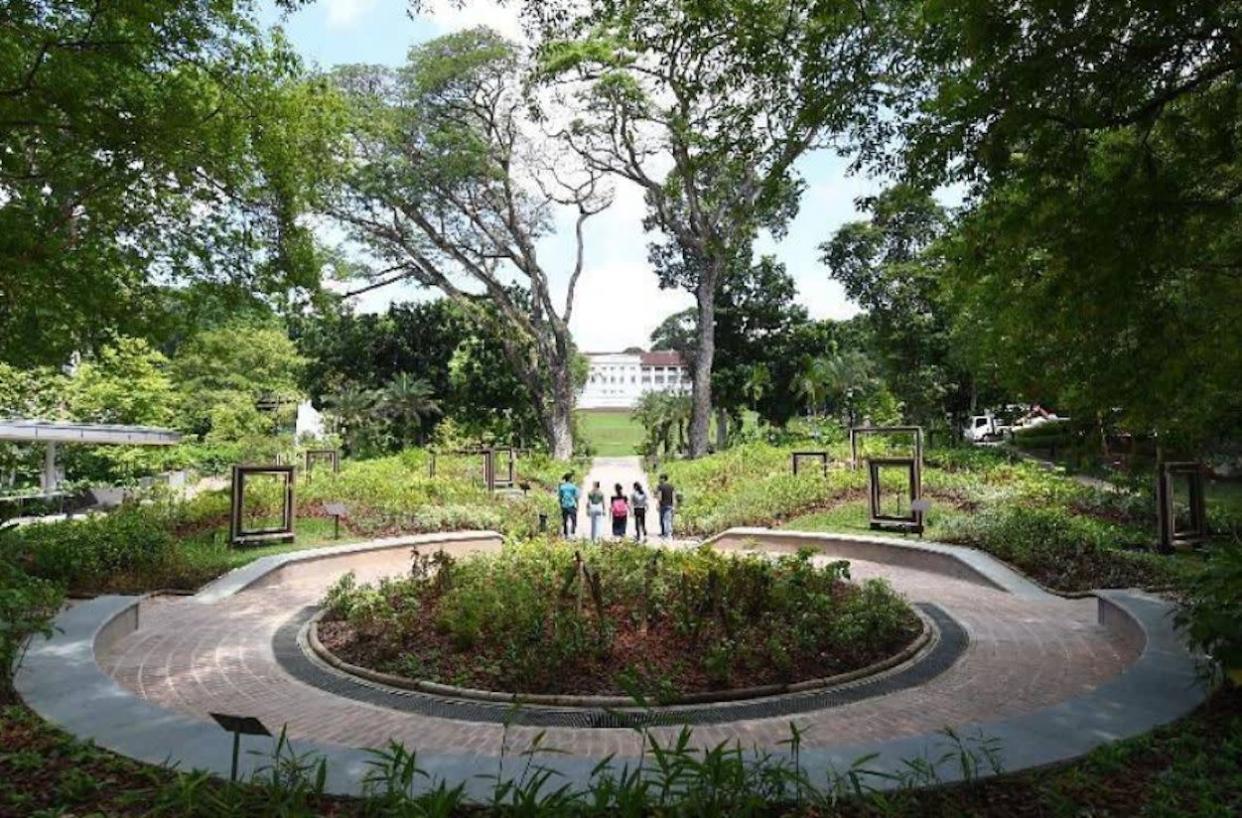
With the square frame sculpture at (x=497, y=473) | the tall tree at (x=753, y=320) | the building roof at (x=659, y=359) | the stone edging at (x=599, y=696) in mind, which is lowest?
the stone edging at (x=599, y=696)

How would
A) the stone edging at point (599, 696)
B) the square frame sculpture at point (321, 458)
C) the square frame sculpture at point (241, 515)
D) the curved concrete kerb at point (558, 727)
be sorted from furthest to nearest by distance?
the square frame sculpture at point (321, 458) < the square frame sculpture at point (241, 515) < the stone edging at point (599, 696) < the curved concrete kerb at point (558, 727)

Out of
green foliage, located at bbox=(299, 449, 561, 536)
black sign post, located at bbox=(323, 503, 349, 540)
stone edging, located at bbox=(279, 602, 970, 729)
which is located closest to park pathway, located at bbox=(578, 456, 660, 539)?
green foliage, located at bbox=(299, 449, 561, 536)

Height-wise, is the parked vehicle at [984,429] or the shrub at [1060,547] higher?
the parked vehicle at [984,429]

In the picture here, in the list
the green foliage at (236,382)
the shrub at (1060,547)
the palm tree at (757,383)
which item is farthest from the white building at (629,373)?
the shrub at (1060,547)

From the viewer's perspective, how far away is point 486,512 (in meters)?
17.9

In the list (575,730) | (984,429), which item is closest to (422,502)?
(575,730)

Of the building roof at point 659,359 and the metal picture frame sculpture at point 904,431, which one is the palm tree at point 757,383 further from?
the building roof at point 659,359

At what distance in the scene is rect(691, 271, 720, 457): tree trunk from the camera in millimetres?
33656

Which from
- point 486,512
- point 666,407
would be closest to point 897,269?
point 666,407

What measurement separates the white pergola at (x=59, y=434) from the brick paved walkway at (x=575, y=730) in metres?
10.5

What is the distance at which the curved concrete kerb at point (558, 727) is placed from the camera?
4.45 meters

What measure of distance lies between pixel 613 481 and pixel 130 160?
83.0 feet

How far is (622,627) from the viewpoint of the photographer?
7906 mm

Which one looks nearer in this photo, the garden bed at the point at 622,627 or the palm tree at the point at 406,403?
the garden bed at the point at 622,627
